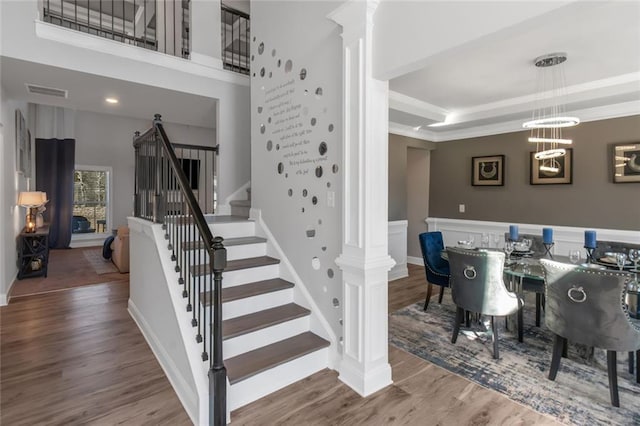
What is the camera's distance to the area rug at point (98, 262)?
19.1 feet

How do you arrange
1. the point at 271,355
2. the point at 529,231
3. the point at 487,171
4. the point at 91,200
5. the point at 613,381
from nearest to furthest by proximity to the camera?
1. the point at 613,381
2. the point at 271,355
3. the point at 529,231
4. the point at 487,171
5. the point at 91,200

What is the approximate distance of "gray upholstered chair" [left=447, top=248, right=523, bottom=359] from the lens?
287 cm

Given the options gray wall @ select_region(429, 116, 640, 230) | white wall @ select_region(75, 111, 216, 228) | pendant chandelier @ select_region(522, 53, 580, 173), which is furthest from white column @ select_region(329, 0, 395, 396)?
white wall @ select_region(75, 111, 216, 228)

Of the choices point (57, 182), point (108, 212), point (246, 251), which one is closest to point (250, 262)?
point (246, 251)

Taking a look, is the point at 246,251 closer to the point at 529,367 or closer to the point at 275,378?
the point at 275,378

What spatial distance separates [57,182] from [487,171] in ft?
30.4

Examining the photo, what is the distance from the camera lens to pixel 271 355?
8.34 feet

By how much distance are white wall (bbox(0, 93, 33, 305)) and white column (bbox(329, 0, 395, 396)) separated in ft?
14.4

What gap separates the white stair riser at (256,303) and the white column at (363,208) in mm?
757

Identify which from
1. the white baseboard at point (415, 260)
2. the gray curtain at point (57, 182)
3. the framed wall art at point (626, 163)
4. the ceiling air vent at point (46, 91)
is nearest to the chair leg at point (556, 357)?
the framed wall art at point (626, 163)

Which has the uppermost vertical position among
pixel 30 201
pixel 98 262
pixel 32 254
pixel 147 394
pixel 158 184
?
pixel 158 184

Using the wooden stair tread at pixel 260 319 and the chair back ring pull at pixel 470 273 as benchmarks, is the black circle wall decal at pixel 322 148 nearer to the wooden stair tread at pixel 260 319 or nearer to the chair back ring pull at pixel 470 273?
the wooden stair tread at pixel 260 319

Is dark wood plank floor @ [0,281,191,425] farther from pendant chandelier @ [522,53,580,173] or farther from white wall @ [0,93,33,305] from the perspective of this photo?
pendant chandelier @ [522,53,580,173]

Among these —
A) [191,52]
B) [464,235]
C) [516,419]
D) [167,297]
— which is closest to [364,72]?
[167,297]
